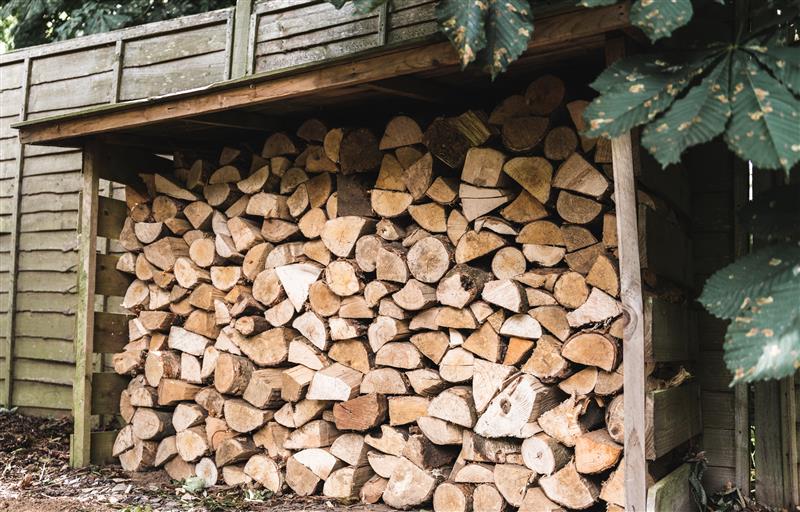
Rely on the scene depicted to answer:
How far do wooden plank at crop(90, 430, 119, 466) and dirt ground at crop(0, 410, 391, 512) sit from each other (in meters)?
0.12

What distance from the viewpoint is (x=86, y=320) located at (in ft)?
13.4

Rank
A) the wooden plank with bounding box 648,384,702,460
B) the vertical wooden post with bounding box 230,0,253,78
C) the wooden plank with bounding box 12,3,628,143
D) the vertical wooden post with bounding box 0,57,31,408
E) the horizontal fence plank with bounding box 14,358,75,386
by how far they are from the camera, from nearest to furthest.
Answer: the wooden plank with bounding box 12,3,628,143 < the wooden plank with bounding box 648,384,702,460 < the vertical wooden post with bounding box 230,0,253,78 < the horizontal fence plank with bounding box 14,358,75,386 < the vertical wooden post with bounding box 0,57,31,408

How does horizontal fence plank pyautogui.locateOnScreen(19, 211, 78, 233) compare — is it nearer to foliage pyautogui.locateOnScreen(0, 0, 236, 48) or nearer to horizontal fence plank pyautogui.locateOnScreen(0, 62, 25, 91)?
horizontal fence plank pyautogui.locateOnScreen(0, 62, 25, 91)

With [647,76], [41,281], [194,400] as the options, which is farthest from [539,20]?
[41,281]

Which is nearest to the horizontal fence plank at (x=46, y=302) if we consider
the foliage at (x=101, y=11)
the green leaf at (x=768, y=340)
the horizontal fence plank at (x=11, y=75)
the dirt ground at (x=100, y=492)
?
the dirt ground at (x=100, y=492)

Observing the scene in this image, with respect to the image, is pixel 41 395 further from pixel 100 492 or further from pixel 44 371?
pixel 100 492

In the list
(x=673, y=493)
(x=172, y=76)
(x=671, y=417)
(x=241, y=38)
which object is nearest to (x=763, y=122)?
(x=671, y=417)

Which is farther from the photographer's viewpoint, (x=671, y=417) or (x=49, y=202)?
(x=49, y=202)

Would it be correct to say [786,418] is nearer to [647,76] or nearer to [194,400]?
[647,76]

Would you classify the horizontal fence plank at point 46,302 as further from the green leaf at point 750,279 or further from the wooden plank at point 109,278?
the green leaf at point 750,279

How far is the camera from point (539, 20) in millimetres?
2572

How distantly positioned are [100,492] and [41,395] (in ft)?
5.88

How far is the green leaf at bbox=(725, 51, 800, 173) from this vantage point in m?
1.92

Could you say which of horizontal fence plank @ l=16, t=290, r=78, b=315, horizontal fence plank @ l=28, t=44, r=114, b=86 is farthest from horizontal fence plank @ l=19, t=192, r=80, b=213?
horizontal fence plank @ l=28, t=44, r=114, b=86
